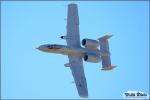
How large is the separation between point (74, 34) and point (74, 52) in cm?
312

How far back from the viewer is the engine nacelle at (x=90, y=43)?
54125 mm

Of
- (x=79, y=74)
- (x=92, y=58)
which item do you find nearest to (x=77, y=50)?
(x=92, y=58)

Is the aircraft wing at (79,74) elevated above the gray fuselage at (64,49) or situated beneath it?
situated beneath

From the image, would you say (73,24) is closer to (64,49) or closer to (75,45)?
(75,45)

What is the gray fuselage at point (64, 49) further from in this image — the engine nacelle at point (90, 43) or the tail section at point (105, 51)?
the tail section at point (105, 51)

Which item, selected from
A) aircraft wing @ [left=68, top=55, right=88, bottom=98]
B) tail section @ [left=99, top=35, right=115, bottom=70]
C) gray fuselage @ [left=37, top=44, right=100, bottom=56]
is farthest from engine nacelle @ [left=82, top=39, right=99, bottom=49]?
aircraft wing @ [left=68, top=55, right=88, bottom=98]

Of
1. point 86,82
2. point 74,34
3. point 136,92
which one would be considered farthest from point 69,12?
→ point 136,92

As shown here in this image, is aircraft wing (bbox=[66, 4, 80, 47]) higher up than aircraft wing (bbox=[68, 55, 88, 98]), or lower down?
higher up

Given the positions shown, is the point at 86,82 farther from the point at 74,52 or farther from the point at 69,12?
the point at 69,12

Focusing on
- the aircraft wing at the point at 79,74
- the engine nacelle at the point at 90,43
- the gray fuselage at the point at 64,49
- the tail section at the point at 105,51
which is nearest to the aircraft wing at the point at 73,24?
the engine nacelle at the point at 90,43

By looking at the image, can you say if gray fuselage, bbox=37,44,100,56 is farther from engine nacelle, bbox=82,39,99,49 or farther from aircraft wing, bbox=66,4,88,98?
aircraft wing, bbox=66,4,88,98

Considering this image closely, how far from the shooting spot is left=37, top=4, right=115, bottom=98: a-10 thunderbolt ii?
5353 centimetres

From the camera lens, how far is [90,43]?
5412cm

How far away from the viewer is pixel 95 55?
54469 millimetres
